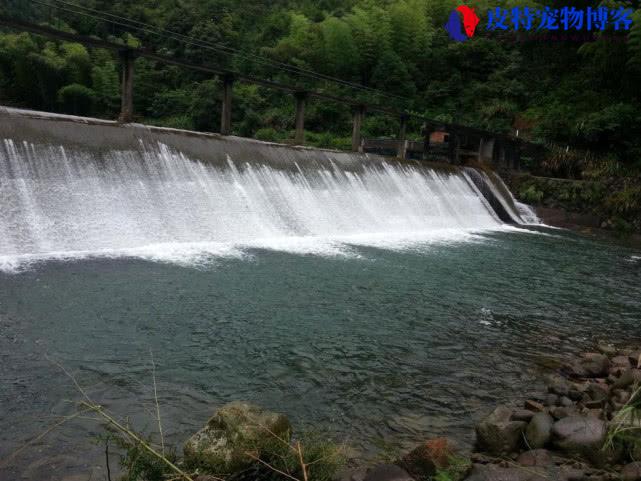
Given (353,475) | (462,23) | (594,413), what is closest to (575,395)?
(594,413)

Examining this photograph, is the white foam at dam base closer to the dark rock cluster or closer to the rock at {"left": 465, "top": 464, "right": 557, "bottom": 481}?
the dark rock cluster

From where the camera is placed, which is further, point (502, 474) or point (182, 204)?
point (182, 204)

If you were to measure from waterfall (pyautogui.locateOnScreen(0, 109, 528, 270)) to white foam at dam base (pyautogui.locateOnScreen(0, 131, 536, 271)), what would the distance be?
0.08 ft

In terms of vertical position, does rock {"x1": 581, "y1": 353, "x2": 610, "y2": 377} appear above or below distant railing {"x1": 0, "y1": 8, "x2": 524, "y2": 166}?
below

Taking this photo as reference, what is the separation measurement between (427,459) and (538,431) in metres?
1.05

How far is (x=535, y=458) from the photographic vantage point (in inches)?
143

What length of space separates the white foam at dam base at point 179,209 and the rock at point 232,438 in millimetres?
5634

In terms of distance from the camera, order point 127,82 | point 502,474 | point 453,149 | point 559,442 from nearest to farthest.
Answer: point 502,474 < point 559,442 < point 127,82 < point 453,149

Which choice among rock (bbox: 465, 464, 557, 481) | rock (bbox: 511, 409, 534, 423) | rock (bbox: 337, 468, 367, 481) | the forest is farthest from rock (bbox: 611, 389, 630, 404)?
the forest

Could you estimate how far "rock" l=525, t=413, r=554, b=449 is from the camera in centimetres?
385

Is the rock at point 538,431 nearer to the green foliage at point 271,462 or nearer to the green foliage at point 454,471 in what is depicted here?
the green foliage at point 454,471

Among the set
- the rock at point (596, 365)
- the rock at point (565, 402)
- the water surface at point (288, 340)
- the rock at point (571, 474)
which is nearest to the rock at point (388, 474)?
the water surface at point (288, 340)

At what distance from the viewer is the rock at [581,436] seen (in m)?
3.61

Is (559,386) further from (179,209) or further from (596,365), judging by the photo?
(179,209)
